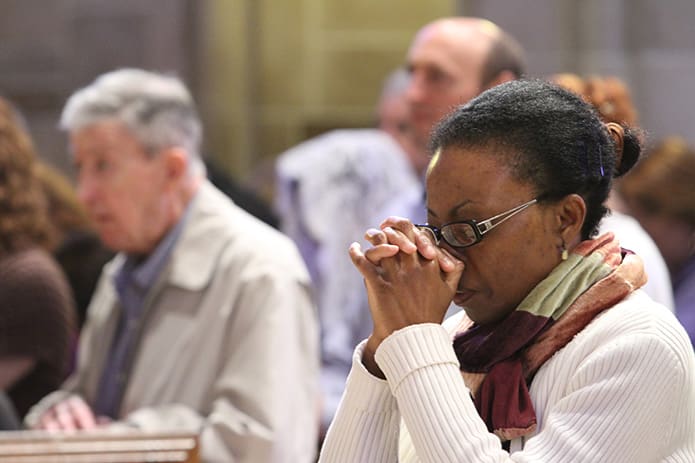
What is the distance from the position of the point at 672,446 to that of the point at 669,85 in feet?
21.8

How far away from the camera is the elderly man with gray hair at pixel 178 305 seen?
14.4ft

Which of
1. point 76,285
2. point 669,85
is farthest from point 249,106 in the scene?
point 76,285

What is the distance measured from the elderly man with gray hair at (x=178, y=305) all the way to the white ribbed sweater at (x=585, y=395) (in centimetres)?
179

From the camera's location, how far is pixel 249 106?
9.86m

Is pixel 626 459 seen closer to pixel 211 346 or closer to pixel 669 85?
pixel 211 346

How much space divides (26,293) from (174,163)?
0.66 m

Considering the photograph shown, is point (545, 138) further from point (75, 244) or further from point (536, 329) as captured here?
point (75, 244)

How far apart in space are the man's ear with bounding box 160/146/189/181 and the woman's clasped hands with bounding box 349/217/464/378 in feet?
7.61

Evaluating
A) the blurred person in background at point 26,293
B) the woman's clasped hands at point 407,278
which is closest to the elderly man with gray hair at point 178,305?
the blurred person in background at point 26,293

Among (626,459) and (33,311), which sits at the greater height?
(626,459)

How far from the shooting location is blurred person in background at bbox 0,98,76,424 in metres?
4.87

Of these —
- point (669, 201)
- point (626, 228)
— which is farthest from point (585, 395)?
point (669, 201)

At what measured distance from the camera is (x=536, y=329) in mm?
2594

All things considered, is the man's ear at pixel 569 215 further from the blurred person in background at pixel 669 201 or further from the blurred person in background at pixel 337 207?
the blurred person in background at pixel 337 207
